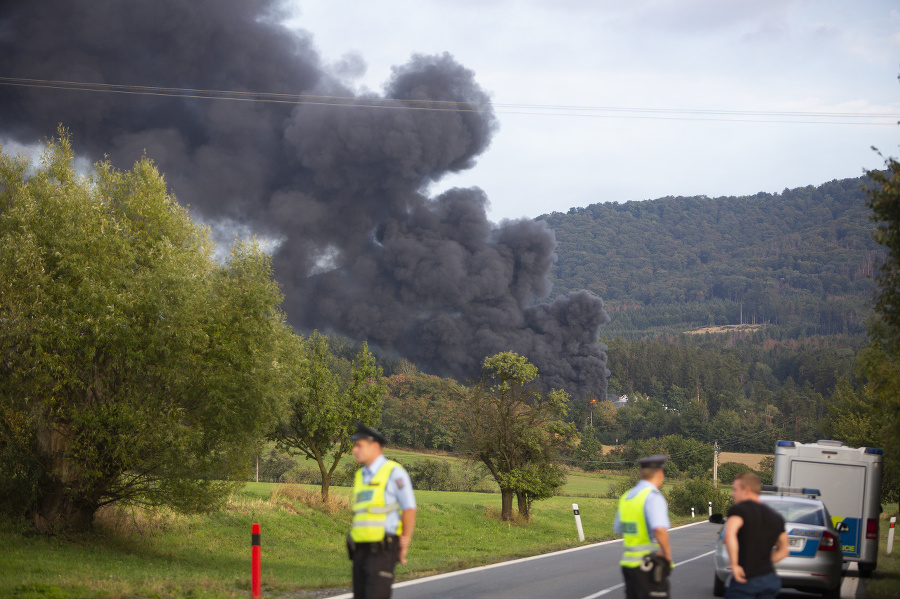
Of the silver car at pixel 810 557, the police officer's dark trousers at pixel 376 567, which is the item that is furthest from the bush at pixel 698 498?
the police officer's dark trousers at pixel 376 567

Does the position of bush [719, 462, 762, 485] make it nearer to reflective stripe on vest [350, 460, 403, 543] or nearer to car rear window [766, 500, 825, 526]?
car rear window [766, 500, 825, 526]

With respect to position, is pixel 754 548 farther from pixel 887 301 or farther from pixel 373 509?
pixel 887 301

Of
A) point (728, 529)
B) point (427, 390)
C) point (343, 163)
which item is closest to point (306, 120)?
point (343, 163)

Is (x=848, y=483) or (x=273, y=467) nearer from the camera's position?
(x=848, y=483)

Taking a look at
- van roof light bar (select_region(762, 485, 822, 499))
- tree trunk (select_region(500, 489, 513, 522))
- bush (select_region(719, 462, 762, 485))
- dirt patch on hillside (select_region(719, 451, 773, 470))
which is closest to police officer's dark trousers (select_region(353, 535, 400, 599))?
van roof light bar (select_region(762, 485, 822, 499))

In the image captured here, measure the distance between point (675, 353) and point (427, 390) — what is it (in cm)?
7800

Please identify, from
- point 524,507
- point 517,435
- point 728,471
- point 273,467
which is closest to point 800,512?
point 517,435

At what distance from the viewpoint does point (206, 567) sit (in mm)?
13945

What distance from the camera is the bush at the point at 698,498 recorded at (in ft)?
149

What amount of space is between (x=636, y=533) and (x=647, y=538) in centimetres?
9

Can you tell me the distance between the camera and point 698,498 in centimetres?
4575

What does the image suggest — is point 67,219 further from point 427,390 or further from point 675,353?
point 675,353

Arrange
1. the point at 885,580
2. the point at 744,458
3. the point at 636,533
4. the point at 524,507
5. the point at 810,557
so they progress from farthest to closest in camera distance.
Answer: the point at 744,458 < the point at 524,507 < the point at 885,580 < the point at 810,557 < the point at 636,533

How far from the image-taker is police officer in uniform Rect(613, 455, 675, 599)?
584 cm
